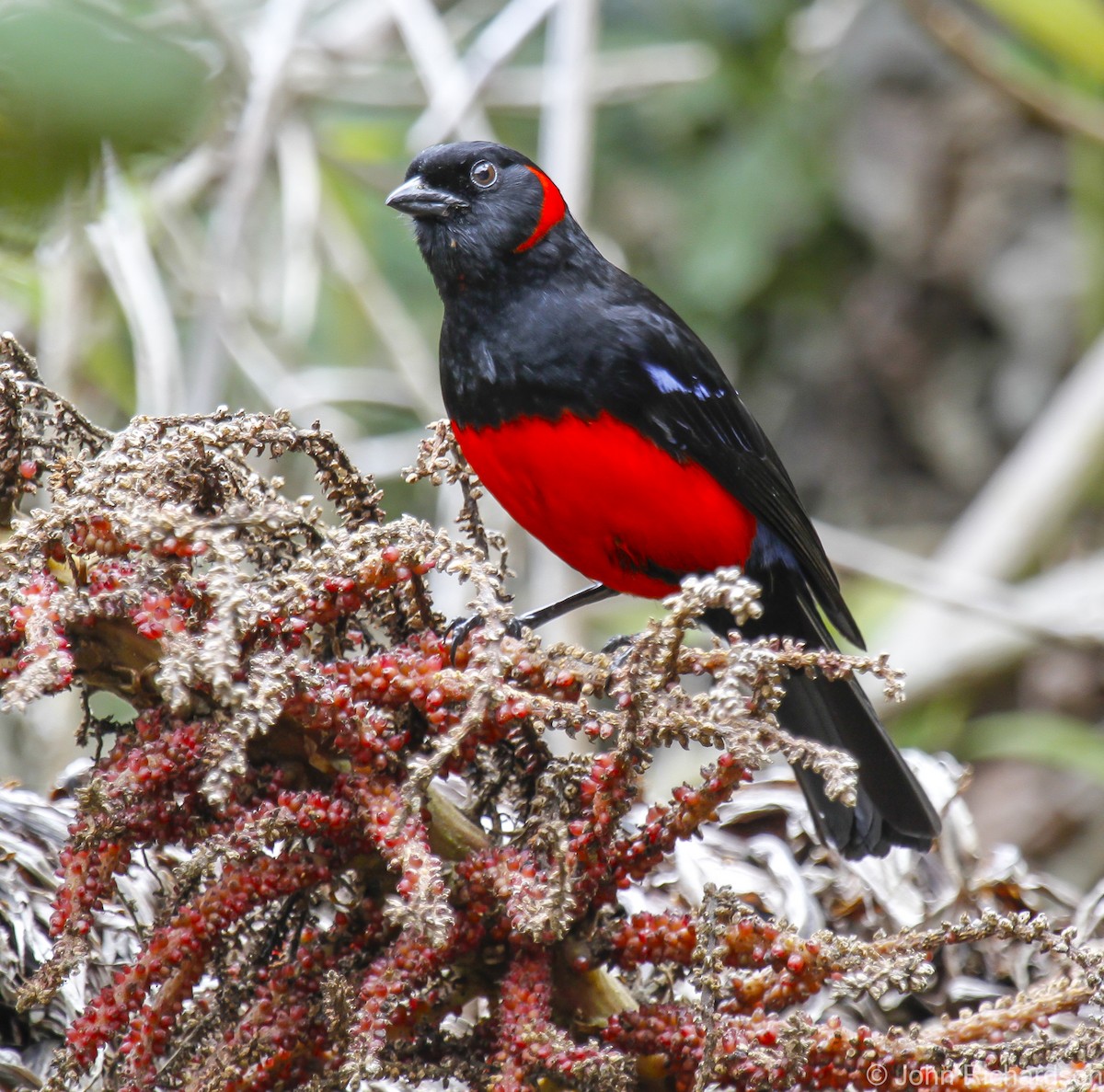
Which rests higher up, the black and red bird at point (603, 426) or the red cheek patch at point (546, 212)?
the red cheek patch at point (546, 212)

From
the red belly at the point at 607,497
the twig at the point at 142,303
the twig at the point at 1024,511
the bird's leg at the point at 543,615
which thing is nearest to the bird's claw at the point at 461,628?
the bird's leg at the point at 543,615

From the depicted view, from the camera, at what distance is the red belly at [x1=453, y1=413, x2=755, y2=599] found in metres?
2.41

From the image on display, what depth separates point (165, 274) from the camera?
14.7 ft

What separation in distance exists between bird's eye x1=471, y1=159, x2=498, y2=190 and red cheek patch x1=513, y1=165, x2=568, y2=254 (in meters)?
0.11

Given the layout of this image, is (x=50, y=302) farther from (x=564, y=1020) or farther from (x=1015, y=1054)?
(x=1015, y=1054)

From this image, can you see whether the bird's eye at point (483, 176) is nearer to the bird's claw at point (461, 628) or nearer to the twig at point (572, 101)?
the bird's claw at point (461, 628)

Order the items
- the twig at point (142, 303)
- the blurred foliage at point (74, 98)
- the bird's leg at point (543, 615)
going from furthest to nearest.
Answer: the twig at point (142, 303) → the bird's leg at point (543, 615) → the blurred foliage at point (74, 98)

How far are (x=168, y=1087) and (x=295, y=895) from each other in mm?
220

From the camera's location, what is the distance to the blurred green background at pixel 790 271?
376 centimetres

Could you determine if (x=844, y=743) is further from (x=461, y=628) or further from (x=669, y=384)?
(x=461, y=628)

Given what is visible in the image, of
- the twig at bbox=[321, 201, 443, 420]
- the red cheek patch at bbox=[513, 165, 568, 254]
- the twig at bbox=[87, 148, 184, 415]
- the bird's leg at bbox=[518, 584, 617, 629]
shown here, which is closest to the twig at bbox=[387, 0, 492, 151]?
the twig at bbox=[321, 201, 443, 420]

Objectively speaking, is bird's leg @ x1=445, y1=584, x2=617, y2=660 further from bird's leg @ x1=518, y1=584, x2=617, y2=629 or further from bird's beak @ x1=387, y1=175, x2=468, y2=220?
bird's beak @ x1=387, y1=175, x2=468, y2=220

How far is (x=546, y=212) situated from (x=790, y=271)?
3.75 meters

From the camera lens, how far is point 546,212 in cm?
271
